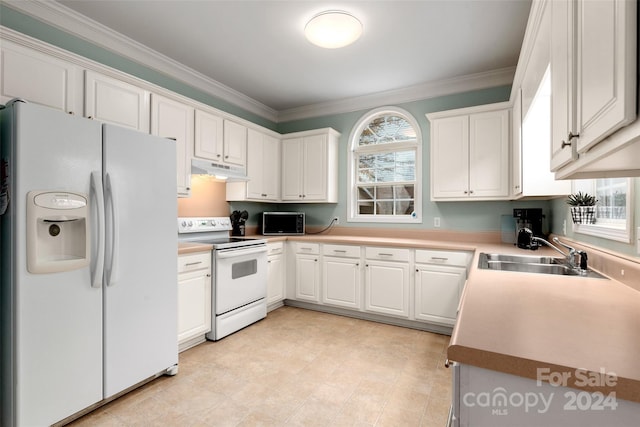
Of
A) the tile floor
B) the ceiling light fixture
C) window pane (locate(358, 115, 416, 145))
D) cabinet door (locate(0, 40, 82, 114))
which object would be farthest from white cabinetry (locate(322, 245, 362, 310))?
cabinet door (locate(0, 40, 82, 114))

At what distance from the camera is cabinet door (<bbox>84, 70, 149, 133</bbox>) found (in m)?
2.31

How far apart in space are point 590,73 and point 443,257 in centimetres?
235

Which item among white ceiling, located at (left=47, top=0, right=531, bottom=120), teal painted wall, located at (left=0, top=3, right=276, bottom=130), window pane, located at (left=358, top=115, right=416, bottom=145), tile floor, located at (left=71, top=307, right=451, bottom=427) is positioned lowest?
tile floor, located at (left=71, top=307, right=451, bottom=427)

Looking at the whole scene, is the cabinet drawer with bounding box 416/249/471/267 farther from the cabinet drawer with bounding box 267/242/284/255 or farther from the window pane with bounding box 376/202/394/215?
the cabinet drawer with bounding box 267/242/284/255

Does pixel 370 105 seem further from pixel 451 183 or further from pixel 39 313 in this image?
pixel 39 313

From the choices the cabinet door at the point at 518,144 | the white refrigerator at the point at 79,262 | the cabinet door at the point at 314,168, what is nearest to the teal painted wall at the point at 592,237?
the cabinet door at the point at 518,144

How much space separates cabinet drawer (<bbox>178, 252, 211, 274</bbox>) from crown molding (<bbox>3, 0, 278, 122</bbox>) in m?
1.89

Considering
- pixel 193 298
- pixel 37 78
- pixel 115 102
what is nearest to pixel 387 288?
pixel 193 298

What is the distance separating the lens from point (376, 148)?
411cm

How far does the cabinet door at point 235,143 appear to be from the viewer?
347cm

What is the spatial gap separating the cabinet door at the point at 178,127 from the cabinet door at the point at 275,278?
1237mm

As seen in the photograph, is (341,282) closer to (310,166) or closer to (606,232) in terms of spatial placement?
(310,166)

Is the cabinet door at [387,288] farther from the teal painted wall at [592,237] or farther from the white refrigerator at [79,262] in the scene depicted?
the white refrigerator at [79,262]

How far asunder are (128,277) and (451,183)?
3.02m
